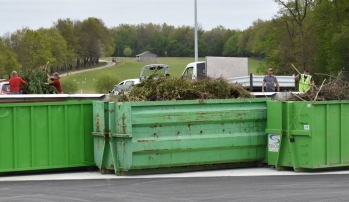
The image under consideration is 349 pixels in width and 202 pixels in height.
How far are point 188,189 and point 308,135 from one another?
3301mm

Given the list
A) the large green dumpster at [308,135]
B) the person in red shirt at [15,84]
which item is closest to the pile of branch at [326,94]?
the large green dumpster at [308,135]

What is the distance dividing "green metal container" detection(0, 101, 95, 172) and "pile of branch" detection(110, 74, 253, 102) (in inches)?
35.2

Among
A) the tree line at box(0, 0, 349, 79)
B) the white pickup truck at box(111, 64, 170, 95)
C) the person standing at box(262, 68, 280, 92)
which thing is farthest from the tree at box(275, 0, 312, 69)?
the person standing at box(262, 68, 280, 92)

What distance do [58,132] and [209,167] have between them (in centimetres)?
322

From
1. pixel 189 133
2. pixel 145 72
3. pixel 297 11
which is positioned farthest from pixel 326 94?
pixel 297 11

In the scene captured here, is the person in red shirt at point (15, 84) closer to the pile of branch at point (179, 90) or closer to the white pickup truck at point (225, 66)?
the white pickup truck at point (225, 66)

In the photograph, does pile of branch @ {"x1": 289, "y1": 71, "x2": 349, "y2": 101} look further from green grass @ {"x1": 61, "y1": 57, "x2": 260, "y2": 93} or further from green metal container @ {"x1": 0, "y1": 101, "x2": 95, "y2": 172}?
green grass @ {"x1": 61, "y1": 57, "x2": 260, "y2": 93}

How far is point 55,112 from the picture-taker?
13.7 metres

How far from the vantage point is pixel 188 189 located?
449 inches

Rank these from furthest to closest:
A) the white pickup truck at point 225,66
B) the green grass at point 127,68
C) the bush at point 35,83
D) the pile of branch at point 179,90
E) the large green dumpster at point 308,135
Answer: the green grass at point 127,68
the white pickup truck at point 225,66
the bush at point 35,83
the pile of branch at point 179,90
the large green dumpster at point 308,135

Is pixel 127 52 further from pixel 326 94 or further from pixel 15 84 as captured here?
pixel 326 94

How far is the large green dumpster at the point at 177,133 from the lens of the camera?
43.2ft

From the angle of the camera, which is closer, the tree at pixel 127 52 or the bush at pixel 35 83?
the bush at pixel 35 83

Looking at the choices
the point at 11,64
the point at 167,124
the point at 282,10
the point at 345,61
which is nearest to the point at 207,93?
the point at 167,124
